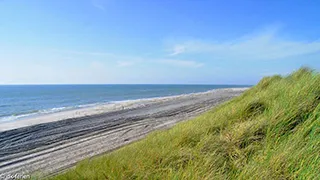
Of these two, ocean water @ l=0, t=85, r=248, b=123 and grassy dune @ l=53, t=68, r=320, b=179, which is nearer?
grassy dune @ l=53, t=68, r=320, b=179

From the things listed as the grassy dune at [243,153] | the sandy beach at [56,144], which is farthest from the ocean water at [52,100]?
the grassy dune at [243,153]

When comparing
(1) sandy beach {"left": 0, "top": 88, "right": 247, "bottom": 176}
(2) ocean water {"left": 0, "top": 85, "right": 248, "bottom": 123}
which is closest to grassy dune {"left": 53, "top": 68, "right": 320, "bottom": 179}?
(1) sandy beach {"left": 0, "top": 88, "right": 247, "bottom": 176}

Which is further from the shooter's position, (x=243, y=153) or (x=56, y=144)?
(x=56, y=144)

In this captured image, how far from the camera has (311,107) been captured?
4.17m

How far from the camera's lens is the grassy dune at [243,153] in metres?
2.80

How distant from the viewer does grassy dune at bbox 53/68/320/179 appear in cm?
280

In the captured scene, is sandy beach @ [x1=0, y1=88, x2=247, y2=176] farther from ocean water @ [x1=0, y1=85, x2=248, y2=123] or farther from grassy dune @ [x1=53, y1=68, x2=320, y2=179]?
ocean water @ [x1=0, y1=85, x2=248, y2=123]

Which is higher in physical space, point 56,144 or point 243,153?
point 243,153

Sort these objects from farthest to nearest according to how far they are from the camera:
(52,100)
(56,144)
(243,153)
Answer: (52,100) < (56,144) < (243,153)

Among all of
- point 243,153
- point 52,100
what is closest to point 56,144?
point 243,153

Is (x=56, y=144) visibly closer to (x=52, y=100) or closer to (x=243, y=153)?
(x=243, y=153)

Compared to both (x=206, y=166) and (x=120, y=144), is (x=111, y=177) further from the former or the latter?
(x=120, y=144)

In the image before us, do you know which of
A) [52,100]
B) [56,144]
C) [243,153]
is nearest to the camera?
[243,153]

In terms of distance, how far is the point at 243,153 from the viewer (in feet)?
11.4
